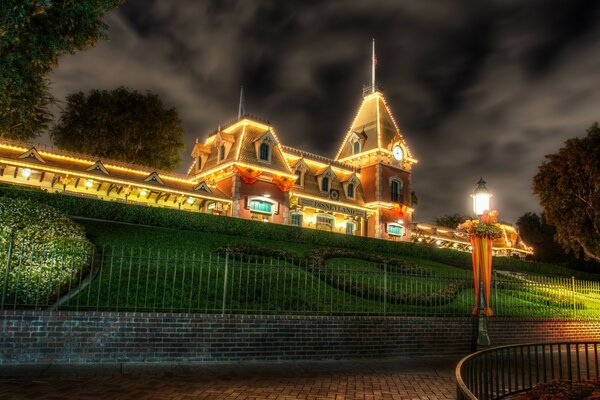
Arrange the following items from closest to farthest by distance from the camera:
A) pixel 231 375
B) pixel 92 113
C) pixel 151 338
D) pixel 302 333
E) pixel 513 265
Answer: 1. pixel 231 375
2. pixel 151 338
3. pixel 302 333
4. pixel 513 265
5. pixel 92 113

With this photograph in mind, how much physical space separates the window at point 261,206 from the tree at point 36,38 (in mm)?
18671

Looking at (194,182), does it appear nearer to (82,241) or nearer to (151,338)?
(82,241)

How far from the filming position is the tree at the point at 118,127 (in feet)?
134

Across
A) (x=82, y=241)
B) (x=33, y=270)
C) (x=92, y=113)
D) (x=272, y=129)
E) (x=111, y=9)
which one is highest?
(x=92, y=113)

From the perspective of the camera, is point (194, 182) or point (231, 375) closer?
point (231, 375)

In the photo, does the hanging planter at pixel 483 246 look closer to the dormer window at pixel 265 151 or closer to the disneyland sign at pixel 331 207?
the dormer window at pixel 265 151

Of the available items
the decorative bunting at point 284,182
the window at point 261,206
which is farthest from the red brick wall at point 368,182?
the window at point 261,206

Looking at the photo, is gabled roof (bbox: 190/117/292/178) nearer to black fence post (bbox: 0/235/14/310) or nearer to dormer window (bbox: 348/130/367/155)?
dormer window (bbox: 348/130/367/155)

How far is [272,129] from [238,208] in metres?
7.35

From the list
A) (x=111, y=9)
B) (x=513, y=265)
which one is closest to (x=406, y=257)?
(x=513, y=265)

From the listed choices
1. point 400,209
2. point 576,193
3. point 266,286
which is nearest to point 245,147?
point 400,209

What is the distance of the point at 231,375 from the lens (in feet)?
29.3

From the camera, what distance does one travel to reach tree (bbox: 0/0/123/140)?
43.3ft

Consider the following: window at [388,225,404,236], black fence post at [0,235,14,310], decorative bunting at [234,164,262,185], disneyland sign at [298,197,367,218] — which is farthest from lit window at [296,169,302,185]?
black fence post at [0,235,14,310]
